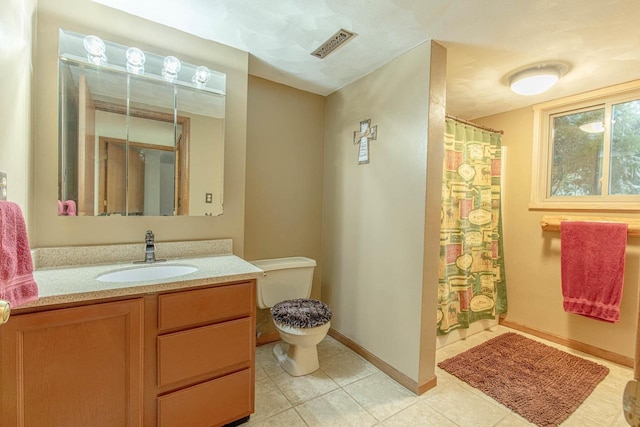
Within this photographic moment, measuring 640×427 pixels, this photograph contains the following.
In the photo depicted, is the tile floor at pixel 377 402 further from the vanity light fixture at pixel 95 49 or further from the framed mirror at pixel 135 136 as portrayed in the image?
the vanity light fixture at pixel 95 49

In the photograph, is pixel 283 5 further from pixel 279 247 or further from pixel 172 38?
pixel 279 247

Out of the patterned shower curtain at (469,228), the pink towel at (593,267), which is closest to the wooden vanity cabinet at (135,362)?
the patterned shower curtain at (469,228)

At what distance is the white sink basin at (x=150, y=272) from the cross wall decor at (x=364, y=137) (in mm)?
1435

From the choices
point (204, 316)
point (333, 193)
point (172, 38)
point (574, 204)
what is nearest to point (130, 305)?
point (204, 316)

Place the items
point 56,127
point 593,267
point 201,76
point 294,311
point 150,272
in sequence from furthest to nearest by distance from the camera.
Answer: point 593,267 → point 294,311 → point 201,76 → point 150,272 → point 56,127

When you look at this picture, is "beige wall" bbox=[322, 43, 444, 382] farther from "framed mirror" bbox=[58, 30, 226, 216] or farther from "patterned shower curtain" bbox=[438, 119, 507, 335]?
"framed mirror" bbox=[58, 30, 226, 216]

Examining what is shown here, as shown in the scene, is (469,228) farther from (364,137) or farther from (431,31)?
(431,31)

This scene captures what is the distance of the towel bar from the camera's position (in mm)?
2018

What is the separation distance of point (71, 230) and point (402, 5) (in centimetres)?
210

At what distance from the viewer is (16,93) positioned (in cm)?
116

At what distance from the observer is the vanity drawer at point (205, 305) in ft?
4.02

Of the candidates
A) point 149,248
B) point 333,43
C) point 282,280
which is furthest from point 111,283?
point 333,43

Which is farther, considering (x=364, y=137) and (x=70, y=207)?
(x=364, y=137)

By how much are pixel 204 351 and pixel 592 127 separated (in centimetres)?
337
